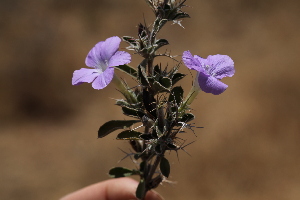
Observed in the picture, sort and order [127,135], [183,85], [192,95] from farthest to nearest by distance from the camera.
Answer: [183,85]
[127,135]
[192,95]

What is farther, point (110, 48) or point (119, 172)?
point (119, 172)

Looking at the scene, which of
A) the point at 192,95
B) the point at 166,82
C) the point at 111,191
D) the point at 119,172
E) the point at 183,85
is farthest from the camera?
the point at 183,85

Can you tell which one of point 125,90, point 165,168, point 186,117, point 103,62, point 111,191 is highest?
point 103,62

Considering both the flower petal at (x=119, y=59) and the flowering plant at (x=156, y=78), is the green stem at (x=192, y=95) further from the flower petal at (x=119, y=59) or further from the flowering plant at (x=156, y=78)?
the flower petal at (x=119, y=59)

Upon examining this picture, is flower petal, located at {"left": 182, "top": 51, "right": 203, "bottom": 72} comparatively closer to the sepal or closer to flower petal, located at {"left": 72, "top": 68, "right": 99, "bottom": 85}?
flower petal, located at {"left": 72, "top": 68, "right": 99, "bottom": 85}

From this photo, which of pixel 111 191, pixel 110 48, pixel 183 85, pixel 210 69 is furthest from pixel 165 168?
pixel 183 85

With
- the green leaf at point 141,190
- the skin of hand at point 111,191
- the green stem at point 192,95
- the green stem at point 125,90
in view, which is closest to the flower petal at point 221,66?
the green stem at point 192,95

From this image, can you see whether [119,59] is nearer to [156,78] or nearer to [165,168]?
[156,78]
